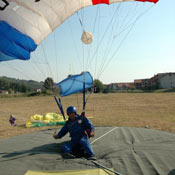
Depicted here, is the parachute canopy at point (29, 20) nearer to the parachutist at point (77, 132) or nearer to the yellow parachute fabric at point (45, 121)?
the parachutist at point (77, 132)

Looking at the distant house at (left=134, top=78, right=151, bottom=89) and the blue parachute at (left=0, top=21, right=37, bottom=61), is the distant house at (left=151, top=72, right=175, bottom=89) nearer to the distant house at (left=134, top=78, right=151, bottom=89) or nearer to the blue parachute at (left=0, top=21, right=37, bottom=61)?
the distant house at (left=134, top=78, right=151, bottom=89)

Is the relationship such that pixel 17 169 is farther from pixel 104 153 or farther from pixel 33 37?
pixel 33 37

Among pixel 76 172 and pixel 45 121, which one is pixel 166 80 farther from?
pixel 76 172

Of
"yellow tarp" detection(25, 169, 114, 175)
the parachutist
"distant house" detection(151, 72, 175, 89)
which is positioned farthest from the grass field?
"distant house" detection(151, 72, 175, 89)

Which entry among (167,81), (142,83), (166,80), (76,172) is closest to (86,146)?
(76,172)

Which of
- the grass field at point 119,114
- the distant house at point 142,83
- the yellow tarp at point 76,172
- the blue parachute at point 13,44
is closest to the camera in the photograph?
the yellow tarp at point 76,172

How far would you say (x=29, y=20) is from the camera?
441cm

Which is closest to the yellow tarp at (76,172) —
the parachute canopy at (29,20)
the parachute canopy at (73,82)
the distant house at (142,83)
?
A: the parachute canopy at (73,82)

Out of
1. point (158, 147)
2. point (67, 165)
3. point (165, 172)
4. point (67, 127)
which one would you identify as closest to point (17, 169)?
point (67, 165)

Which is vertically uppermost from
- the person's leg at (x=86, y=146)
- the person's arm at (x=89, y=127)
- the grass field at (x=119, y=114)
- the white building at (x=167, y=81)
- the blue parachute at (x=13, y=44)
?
the white building at (x=167, y=81)

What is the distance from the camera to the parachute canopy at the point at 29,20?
13.5 ft

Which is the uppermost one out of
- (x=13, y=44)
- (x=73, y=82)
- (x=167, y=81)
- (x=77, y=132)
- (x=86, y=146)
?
(x=167, y=81)

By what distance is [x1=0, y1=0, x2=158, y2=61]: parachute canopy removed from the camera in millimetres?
4113

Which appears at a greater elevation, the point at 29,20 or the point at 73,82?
the point at 29,20
